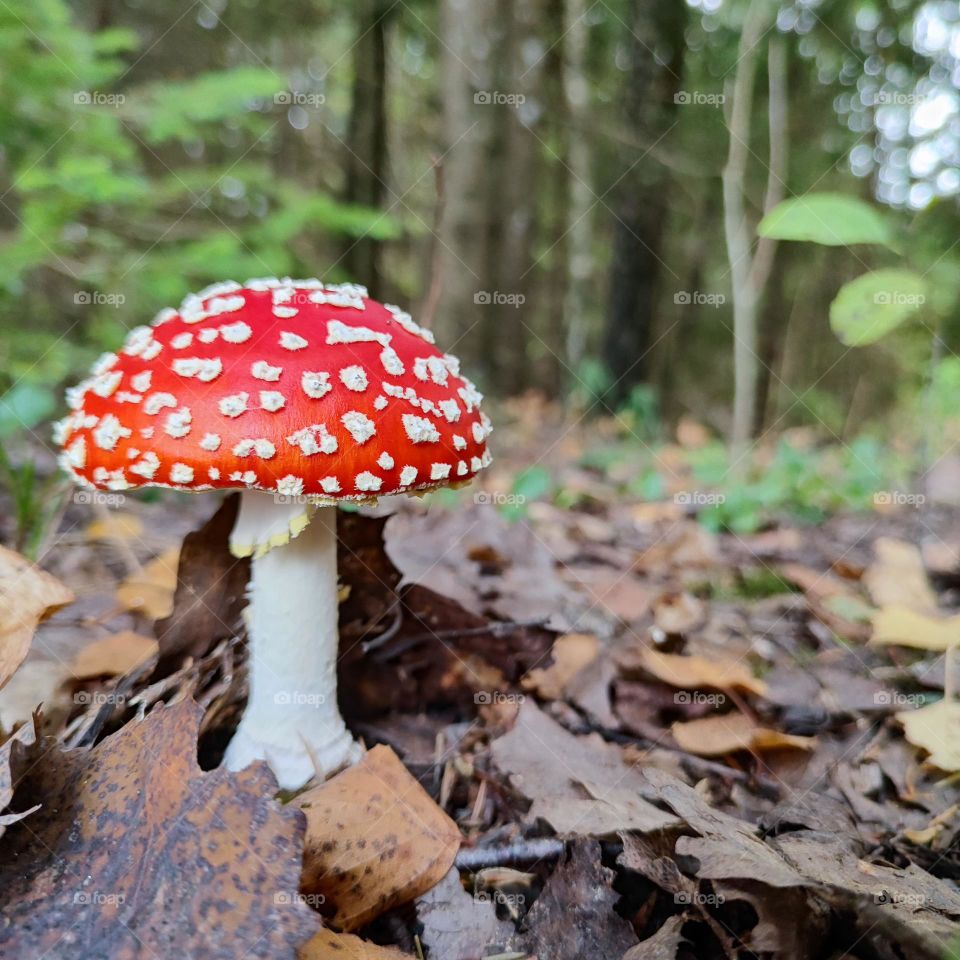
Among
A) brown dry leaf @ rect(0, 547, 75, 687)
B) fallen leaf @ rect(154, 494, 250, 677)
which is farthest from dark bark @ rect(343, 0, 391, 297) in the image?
brown dry leaf @ rect(0, 547, 75, 687)

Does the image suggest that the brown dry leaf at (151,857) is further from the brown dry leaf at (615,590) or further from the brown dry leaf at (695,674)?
the brown dry leaf at (615,590)

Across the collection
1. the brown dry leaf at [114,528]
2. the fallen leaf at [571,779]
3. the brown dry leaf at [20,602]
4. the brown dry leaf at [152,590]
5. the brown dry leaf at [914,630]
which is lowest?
the brown dry leaf at [114,528]

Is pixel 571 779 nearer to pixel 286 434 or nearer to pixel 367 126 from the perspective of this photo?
pixel 286 434

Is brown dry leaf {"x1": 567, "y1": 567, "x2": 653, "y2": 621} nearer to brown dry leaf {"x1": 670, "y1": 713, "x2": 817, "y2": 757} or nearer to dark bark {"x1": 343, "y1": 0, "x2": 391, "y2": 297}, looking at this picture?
brown dry leaf {"x1": 670, "y1": 713, "x2": 817, "y2": 757}

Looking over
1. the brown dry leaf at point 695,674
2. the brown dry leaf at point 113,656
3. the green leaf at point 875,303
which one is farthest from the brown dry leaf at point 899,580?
the brown dry leaf at point 113,656

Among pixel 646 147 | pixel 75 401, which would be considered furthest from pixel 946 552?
pixel 646 147

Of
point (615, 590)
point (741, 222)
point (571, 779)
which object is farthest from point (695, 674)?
point (741, 222)

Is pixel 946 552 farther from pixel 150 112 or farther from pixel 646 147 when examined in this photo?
pixel 646 147

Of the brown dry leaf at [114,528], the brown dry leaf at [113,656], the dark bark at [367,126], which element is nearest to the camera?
the brown dry leaf at [113,656]
